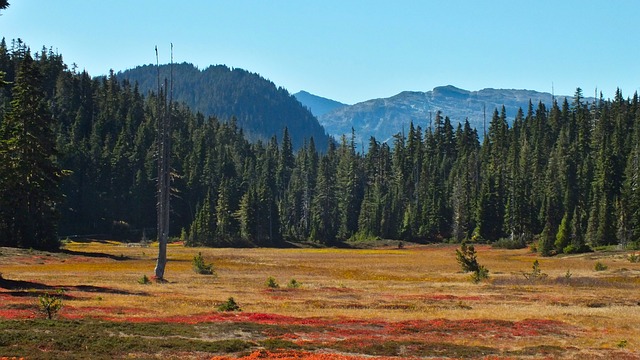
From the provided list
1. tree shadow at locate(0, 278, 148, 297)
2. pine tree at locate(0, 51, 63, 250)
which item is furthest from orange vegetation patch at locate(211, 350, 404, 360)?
pine tree at locate(0, 51, 63, 250)

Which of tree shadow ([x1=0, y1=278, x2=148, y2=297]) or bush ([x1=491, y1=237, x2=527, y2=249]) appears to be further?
bush ([x1=491, y1=237, x2=527, y2=249])

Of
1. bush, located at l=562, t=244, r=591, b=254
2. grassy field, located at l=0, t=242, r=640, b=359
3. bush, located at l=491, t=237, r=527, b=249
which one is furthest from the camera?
bush, located at l=491, t=237, r=527, b=249

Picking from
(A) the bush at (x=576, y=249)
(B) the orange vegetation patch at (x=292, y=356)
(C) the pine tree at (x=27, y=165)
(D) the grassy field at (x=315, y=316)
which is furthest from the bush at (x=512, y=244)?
(B) the orange vegetation patch at (x=292, y=356)

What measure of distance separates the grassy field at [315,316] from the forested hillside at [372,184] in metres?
57.5

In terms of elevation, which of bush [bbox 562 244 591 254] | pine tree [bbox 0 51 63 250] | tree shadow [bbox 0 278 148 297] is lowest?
tree shadow [bbox 0 278 148 297]

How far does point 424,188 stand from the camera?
174 metres

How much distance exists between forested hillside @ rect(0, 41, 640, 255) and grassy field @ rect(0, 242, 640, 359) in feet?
189

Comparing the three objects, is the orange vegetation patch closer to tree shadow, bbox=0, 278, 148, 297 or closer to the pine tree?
tree shadow, bbox=0, 278, 148, 297

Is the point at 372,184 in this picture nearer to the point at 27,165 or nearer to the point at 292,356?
the point at 27,165

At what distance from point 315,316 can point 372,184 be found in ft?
495

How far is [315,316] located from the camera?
3428 cm

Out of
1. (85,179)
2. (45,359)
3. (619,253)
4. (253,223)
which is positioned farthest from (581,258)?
(85,179)

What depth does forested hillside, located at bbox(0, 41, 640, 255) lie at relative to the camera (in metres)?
134

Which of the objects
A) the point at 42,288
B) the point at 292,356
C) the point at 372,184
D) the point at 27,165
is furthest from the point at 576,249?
the point at 372,184
